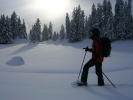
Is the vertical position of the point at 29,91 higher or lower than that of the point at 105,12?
lower

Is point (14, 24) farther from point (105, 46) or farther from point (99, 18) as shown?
point (105, 46)

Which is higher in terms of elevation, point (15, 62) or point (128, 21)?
point (128, 21)

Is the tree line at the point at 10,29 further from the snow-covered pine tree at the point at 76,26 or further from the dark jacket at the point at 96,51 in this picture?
the dark jacket at the point at 96,51

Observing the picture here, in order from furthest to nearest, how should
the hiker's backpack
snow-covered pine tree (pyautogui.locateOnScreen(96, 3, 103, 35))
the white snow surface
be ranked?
snow-covered pine tree (pyautogui.locateOnScreen(96, 3, 103, 35)) → the white snow surface → the hiker's backpack

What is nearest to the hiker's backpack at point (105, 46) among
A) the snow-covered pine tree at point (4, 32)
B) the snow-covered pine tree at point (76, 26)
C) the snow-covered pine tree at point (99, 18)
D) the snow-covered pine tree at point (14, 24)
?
the snow-covered pine tree at point (99, 18)

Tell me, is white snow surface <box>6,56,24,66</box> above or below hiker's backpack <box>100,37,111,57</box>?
below

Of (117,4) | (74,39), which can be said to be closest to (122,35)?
(117,4)

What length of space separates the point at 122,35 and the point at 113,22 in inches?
324

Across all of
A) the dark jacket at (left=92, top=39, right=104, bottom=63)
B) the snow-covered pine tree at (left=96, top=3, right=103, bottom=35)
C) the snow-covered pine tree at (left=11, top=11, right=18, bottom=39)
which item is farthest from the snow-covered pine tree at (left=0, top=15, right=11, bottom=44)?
the dark jacket at (left=92, top=39, right=104, bottom=63)

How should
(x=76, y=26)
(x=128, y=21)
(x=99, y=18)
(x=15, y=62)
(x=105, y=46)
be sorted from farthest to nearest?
(x=76, y=26)
(x=99, y=18)
(x=128, y=21)
(x=15, y=62)
(x=105, y=46)

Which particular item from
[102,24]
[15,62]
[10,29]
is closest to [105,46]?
[15,62]

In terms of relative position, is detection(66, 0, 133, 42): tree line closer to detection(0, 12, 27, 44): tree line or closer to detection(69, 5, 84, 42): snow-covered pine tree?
detection(69, 5, 84, 42): snow-covered pine tree

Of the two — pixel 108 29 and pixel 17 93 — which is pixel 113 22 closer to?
pixel 108 29

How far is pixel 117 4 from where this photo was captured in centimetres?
6862
